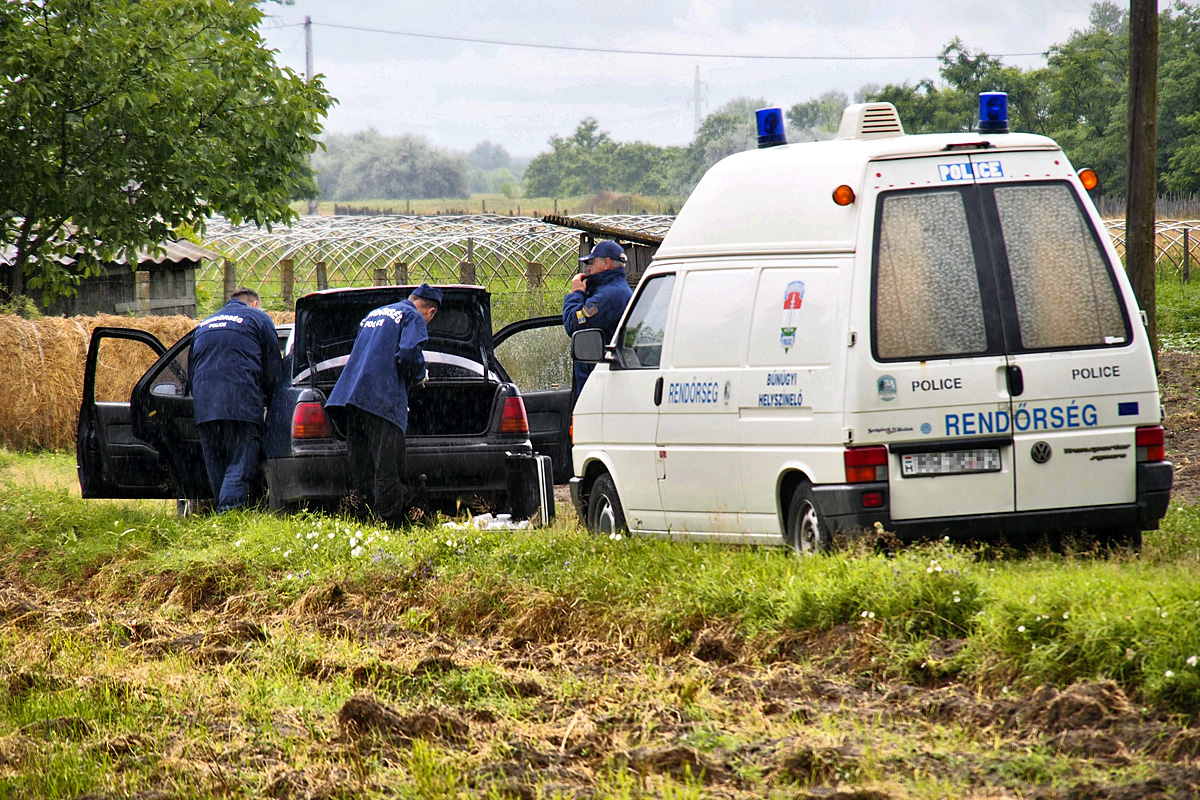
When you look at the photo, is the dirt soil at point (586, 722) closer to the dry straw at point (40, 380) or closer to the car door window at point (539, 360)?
the car door window at point (539, 360)

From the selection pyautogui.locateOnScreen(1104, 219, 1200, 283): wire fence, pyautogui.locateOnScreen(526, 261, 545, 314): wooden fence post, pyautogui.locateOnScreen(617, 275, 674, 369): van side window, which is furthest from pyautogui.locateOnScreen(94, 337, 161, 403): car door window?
pyautogui.locateOnScreen(1104, 219, 1200, 283): wire fence

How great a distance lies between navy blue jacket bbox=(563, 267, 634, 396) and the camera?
9969mm

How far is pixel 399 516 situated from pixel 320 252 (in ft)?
113

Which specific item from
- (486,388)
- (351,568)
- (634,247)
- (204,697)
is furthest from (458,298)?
(634,247)

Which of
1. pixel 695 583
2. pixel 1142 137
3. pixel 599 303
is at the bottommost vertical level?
pixel 695 583

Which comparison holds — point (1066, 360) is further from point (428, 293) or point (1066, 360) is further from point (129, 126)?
point (129, 126)

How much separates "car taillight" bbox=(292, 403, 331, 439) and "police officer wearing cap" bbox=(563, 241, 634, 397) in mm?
1997

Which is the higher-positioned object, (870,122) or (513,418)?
(870,122)

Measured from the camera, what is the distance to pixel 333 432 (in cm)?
898

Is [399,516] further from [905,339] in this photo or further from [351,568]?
[905,339]

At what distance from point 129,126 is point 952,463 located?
1113 cm

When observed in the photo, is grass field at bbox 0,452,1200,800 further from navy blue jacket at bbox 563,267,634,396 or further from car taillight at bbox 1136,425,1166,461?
navy blue jacket at bbox 563,267,634,396

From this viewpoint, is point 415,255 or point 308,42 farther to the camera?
point 308,42

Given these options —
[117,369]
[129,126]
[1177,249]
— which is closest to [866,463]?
[129,126]
